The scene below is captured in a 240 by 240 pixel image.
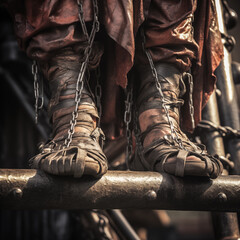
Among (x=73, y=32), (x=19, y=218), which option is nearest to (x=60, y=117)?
(x=73, y=32)

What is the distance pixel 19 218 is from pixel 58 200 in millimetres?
1686

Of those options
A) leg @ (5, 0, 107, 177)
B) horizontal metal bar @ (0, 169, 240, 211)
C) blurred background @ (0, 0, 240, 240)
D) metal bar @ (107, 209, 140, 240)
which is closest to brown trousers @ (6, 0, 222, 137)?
leg @ (5, 0, 107, 177)

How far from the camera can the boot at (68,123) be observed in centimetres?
75

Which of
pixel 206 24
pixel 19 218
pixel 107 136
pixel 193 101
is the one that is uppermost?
pixel 206 24

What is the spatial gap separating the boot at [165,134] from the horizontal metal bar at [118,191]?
Answer: 0.04m

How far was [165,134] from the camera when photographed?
918 mm

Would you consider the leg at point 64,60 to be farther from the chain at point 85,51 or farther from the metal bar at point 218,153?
the metal bar at point 218,153

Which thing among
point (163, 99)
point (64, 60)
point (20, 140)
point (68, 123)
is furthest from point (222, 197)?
point (20, 140)

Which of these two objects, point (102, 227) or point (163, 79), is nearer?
point (163, 79)

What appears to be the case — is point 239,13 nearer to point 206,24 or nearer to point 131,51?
point 206,24

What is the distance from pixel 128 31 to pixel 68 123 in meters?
0.25

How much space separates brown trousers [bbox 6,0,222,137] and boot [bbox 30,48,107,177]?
40 mm

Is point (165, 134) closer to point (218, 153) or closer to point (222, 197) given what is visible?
point (222, 197)

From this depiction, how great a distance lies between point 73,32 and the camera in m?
0.91
